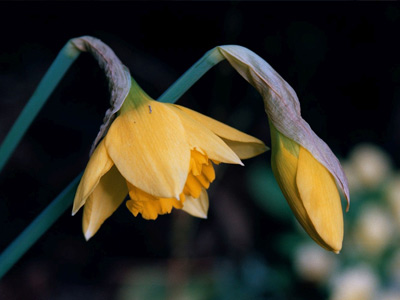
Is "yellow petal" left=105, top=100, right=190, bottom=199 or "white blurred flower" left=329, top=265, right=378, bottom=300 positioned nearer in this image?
"yellow petal" left=105, top=100, right=190, bottom=199

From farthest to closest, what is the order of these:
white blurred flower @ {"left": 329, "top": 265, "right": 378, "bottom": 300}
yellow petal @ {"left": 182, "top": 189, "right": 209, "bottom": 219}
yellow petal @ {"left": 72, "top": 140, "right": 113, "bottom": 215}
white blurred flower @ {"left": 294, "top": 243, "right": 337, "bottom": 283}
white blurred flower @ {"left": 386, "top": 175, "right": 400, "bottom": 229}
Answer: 1. white blurred flower @ {"left": 386, "top": 175, "right": 400, "bottom": 229}
2. white blurred flower @ {"left": 294, "top": 243, "right": 337, "bottom": 283}
3. white blurred flower @ {"left": 329, "top": 265, "right": 378, "bottom": 300}
4. yellow petal @ {"left": 182, "top": 189, "right": 209, "bottom": 219}
5. yellow petal @ {"left": 72, "top": 140, "right": 113, "bottom": 215}

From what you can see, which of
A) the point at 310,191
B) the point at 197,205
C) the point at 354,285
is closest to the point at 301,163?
the point at 310,191

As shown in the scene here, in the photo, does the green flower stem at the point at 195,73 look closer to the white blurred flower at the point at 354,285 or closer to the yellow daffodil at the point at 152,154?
the yellow daffodil at the point at 152,154

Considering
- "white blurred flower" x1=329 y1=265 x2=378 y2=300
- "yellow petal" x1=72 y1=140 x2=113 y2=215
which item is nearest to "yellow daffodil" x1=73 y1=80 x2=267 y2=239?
"yellow petal" x1=72 y1=140 x2=113 y2=215

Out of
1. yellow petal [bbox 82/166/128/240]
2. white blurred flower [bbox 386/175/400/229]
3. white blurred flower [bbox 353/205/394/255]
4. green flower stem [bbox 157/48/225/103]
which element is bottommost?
white blurred flower [bbox 353/205/394/255]

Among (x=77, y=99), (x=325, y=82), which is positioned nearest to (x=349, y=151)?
(x=325, y=82)

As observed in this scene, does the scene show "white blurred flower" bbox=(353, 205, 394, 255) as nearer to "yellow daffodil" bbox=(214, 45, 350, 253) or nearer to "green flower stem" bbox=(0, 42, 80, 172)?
"yellow daffodil" bbox=(214, 45, 350, 253)

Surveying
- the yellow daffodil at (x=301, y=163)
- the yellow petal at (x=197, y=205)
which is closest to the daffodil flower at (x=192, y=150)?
the yellow daffodil at (x=301, y=163)
